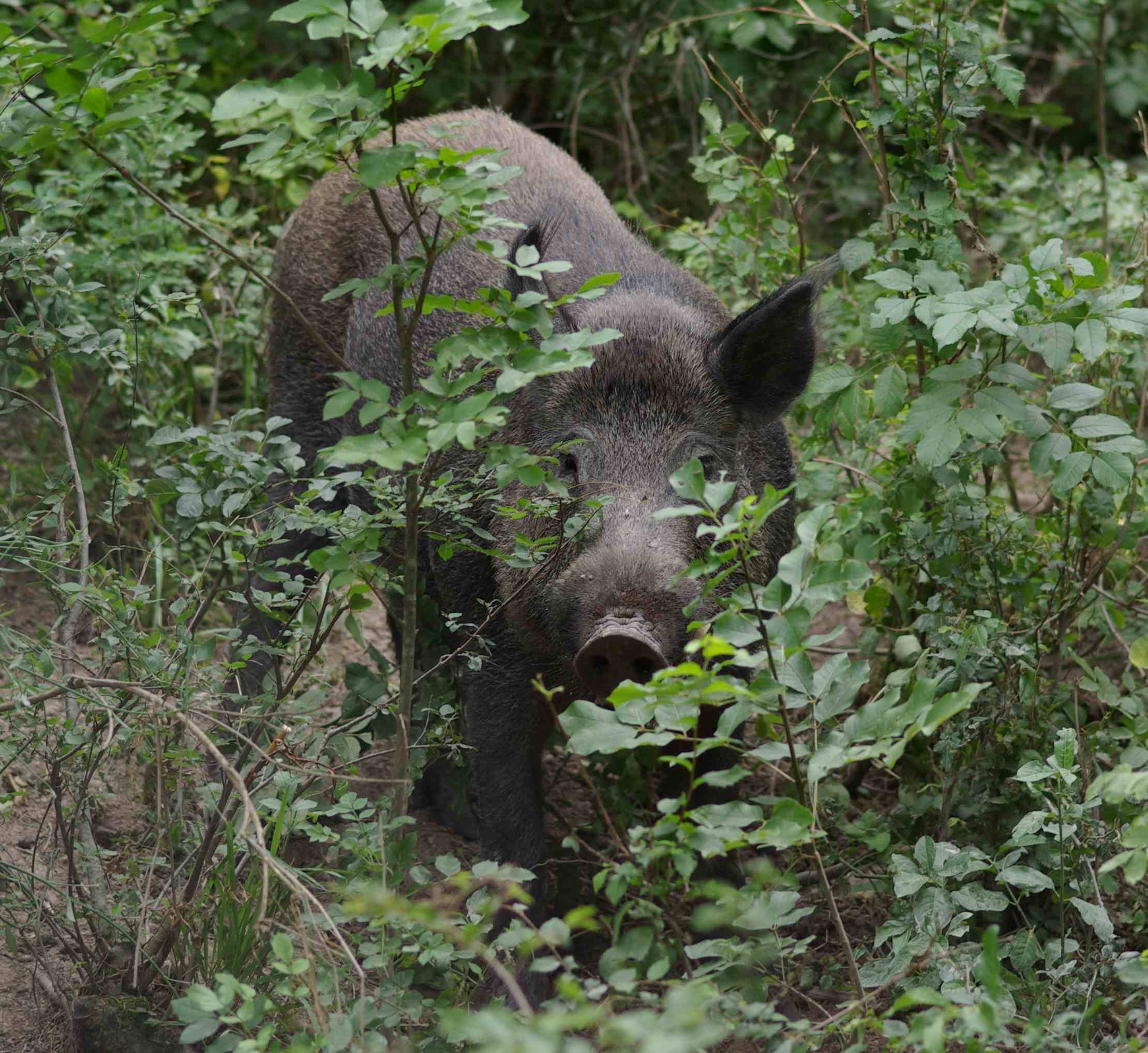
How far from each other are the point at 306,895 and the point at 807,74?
606 centimetres

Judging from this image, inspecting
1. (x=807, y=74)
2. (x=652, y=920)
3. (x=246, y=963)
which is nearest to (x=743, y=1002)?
(x=652, y=920)

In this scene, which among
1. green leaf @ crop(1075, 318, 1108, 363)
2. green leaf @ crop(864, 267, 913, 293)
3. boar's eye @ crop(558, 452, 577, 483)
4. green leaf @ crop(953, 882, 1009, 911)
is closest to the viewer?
green leaf @ crop(953, 882, 1009, 911)

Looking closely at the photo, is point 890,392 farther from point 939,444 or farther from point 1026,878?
point 1026,878

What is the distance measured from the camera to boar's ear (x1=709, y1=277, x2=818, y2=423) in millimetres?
3848

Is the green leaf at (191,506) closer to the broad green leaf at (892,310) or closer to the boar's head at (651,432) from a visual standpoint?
the boar's head at (651,432)

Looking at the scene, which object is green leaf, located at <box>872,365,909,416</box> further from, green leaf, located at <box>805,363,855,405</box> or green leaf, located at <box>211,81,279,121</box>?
Result: green leaf, located at <box>211,81,279,121</box>

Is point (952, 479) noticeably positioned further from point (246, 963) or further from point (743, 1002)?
point (246, 963)

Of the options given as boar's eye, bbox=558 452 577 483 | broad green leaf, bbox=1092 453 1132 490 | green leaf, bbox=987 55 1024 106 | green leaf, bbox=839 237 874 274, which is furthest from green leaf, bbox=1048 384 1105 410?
boar's eye, bbox=558 452 577 483

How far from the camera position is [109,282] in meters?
A: 5.60

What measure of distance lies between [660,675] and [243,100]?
3.87 feet

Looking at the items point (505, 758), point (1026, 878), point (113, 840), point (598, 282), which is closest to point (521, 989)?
point (505, 758)

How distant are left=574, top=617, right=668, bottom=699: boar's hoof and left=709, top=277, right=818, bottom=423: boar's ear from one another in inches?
38.1

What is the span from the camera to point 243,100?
2.41m

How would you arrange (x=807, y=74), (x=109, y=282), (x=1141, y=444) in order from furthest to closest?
(x=807, y=74) < (x=109, y=282) < (x=1141, y=444)
